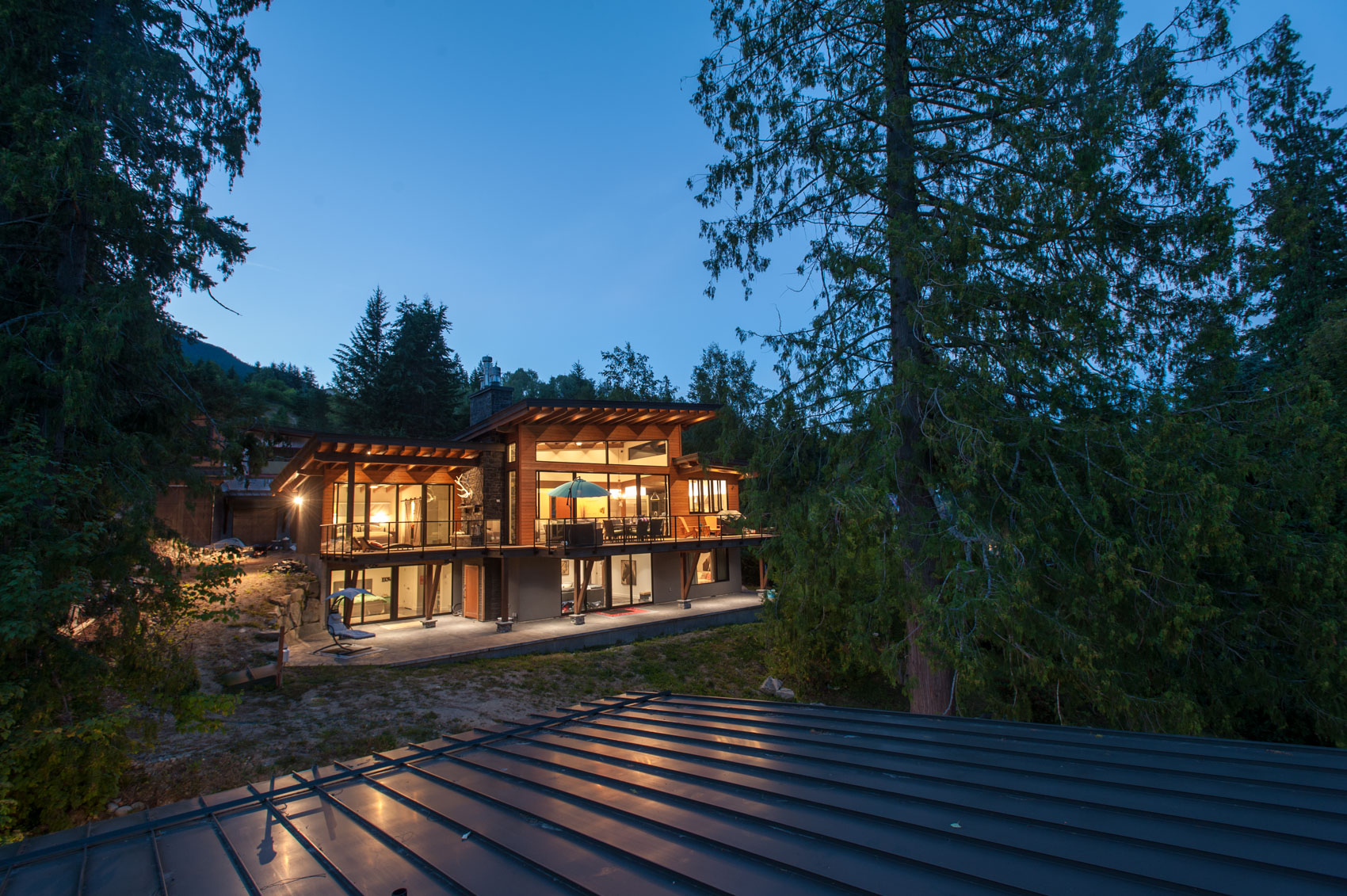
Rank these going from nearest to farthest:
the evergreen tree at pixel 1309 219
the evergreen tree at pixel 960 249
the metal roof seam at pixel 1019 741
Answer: the metal roof seam at pixel 1019 741, the evergreen tree at pixel 960 249, the evergreen tree at pixel 1309 219

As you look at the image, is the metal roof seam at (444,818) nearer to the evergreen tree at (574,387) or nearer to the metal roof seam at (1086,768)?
the metal roof seam at (1086,768)

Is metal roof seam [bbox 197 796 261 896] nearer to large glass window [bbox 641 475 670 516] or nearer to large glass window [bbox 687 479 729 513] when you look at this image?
large glass window [bbox 641 475 670 516]

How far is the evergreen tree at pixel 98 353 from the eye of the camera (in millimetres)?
5035

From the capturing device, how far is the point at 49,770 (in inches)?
200

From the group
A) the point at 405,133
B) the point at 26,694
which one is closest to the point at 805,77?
the point at 26,694

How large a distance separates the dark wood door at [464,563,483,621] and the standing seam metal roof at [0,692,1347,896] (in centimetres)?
1333

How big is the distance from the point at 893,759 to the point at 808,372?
19.6ft

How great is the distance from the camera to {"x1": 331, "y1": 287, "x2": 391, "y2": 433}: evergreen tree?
106ft

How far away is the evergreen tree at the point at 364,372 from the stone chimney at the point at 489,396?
15634mm

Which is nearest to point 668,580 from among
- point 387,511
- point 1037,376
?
point 387,511

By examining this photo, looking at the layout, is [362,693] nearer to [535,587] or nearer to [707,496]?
[535,587]

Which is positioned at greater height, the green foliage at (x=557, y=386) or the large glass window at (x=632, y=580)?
the green foliage at (x=557, y=386)

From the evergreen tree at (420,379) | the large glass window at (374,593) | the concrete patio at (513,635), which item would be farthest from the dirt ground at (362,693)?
the evergreen tree at (420,379)

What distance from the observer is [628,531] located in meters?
16.8
